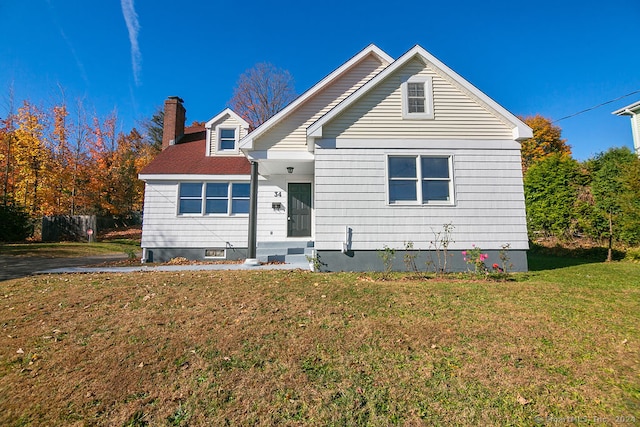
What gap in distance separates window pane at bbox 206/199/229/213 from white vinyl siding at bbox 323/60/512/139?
629cm

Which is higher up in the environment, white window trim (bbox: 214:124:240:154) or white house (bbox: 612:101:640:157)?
white house (bbox: 612:101:640:157)

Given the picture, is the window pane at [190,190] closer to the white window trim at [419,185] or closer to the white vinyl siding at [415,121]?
the white vinyl siding at [415,121]

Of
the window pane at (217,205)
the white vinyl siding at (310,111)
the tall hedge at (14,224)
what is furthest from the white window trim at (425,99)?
the tall hedge at (14,224)

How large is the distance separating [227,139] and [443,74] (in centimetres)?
965

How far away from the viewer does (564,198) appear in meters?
13.3

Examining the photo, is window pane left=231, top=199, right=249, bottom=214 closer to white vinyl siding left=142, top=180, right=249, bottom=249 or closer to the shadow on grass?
white vinyl siding left=142, top=180, right=249, bottom=249

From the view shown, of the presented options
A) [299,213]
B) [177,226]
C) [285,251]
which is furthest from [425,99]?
[177,226]

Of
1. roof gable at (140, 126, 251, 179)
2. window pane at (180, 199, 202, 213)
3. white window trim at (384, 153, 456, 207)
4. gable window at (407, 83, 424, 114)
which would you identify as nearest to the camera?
white window trim at (384, 153, 456, 207)

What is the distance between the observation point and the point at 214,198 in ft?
42.4

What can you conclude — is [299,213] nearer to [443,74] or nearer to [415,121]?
[415,121]

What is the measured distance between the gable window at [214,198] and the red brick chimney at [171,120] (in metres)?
3.82

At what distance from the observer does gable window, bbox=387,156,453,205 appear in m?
8.83

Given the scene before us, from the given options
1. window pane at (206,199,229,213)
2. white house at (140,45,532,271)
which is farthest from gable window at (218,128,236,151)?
white house at (140,45,532,271)

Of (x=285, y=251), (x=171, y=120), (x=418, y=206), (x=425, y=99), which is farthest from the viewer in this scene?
(x=171, y=120)
